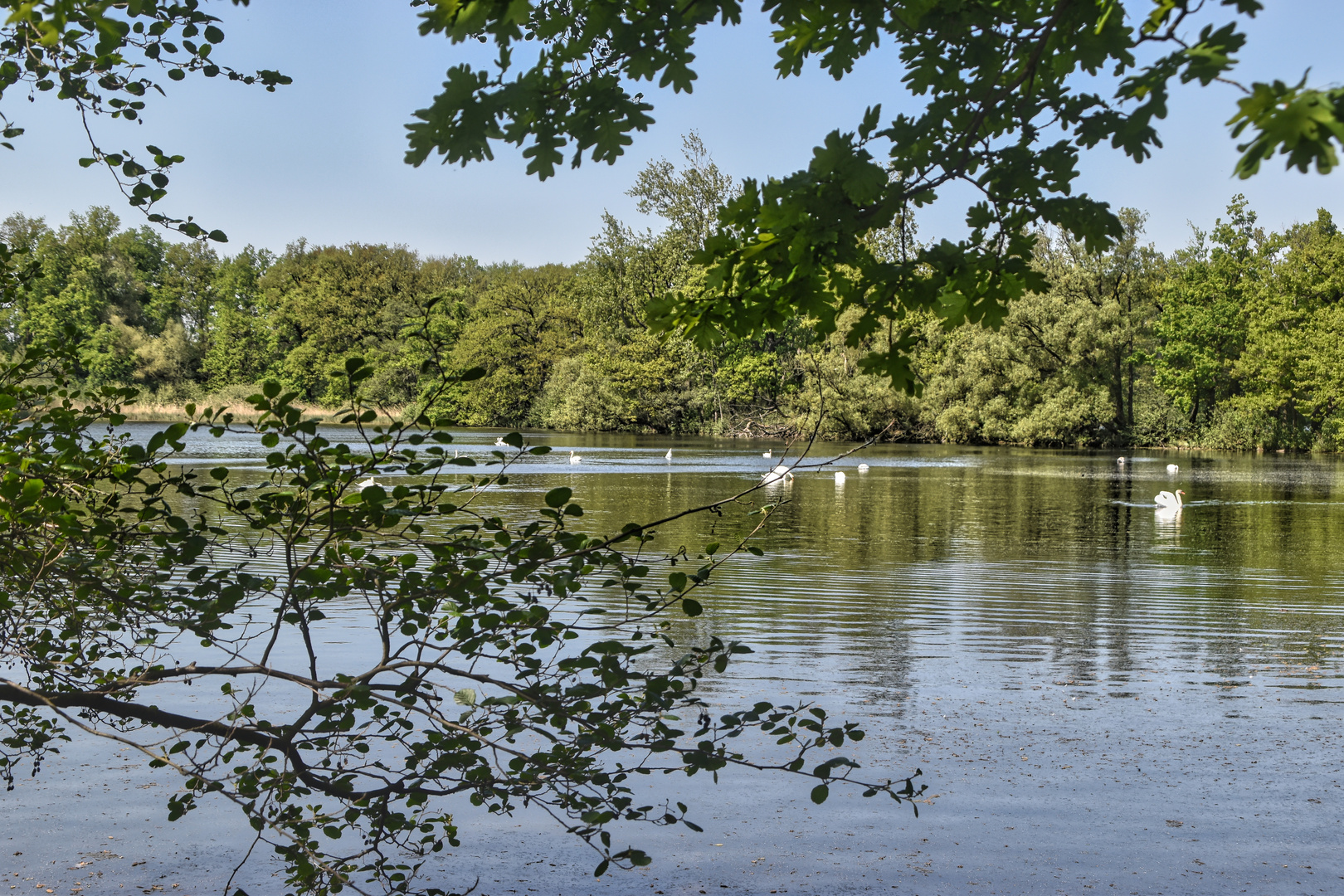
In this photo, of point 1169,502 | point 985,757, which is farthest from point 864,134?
point 1169,502

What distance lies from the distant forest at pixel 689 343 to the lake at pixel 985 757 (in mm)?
31543

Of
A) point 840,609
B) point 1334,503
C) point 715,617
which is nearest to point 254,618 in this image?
point 715,617

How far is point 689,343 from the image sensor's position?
192ft

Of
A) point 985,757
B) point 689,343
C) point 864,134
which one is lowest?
point 985,757

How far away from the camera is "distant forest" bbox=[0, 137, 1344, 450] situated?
56.3 meters

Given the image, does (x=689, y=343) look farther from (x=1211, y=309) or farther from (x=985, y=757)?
(x=985, y=757)

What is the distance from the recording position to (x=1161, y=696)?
26.3ft

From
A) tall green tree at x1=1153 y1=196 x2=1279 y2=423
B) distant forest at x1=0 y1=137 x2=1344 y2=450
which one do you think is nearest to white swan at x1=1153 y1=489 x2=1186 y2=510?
distant forest at x1=0 y1=137 x2=1344 y2=450

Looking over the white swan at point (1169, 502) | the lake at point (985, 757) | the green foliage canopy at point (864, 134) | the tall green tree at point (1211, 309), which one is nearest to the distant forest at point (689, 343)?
the tall green tree at point (1211, 309)

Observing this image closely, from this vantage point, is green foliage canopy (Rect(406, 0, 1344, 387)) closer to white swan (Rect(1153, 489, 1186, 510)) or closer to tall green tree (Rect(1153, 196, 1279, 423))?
white swan (Rect(1153, 489, 1186, 510))

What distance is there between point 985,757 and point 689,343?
5241 centimetres

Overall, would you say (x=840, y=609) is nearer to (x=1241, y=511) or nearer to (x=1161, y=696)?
(x=1161, y=696)

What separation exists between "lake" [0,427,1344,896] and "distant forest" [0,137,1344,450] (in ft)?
103

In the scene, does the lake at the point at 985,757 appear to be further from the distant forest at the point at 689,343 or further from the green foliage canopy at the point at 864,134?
the distant forest at the point at 689,343
